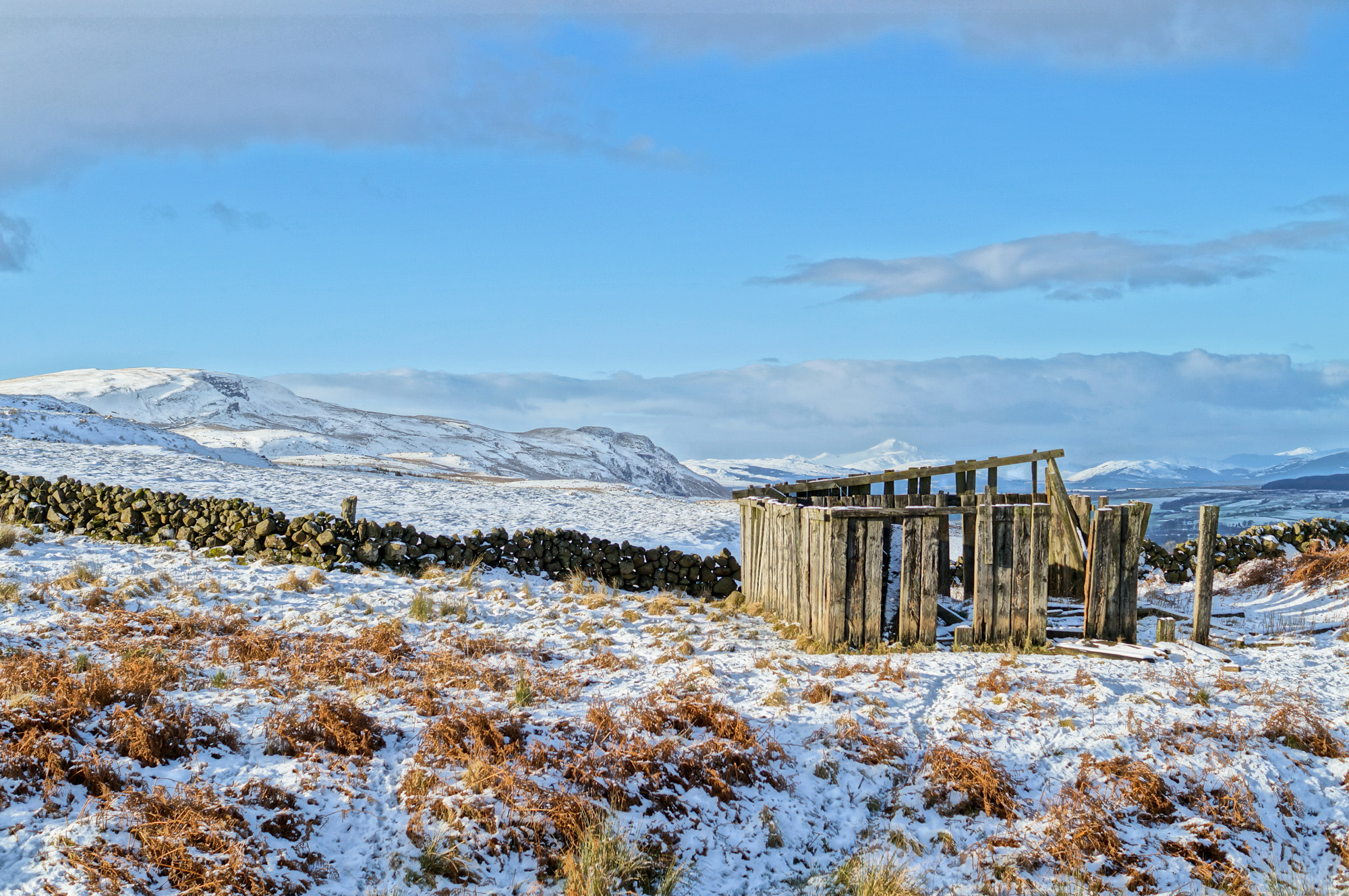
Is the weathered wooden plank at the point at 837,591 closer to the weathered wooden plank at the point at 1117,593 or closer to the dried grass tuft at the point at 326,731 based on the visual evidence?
the weathered wooden plank at the point at 1117,593

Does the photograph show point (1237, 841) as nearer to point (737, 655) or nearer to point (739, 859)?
point (739, 859)

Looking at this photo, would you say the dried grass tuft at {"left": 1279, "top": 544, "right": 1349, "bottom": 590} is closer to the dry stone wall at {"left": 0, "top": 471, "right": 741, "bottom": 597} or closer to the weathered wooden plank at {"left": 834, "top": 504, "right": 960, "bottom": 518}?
the weathered wooden plank at {"left": 834, "top": 504, "right": 960, "bottom": 518}

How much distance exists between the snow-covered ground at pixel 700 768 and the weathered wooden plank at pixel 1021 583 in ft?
2.54

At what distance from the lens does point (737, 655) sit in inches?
375

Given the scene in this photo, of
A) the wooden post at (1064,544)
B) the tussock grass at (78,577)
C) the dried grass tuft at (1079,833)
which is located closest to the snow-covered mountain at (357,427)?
the tussock grass at (78,577)

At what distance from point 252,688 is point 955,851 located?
621cm

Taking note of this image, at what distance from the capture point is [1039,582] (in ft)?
32.6

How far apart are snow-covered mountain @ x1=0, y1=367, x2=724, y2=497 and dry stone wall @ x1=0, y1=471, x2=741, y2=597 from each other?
67.5 metres

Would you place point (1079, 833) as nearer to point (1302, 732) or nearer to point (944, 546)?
point (1302, 732)

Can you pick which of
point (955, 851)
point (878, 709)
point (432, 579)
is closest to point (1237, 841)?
point (955, 851)

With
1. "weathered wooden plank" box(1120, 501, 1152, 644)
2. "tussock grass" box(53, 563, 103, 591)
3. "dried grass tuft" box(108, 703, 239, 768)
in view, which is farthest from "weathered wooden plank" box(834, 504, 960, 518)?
"tussock grass" box(53, 563, 103, 591)

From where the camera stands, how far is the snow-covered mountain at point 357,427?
10056 cm

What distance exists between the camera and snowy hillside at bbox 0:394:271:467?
37469 millimetres

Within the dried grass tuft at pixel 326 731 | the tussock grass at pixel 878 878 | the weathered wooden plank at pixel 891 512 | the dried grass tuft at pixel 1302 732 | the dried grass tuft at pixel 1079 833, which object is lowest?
the tussock grass at pixel 878 878
